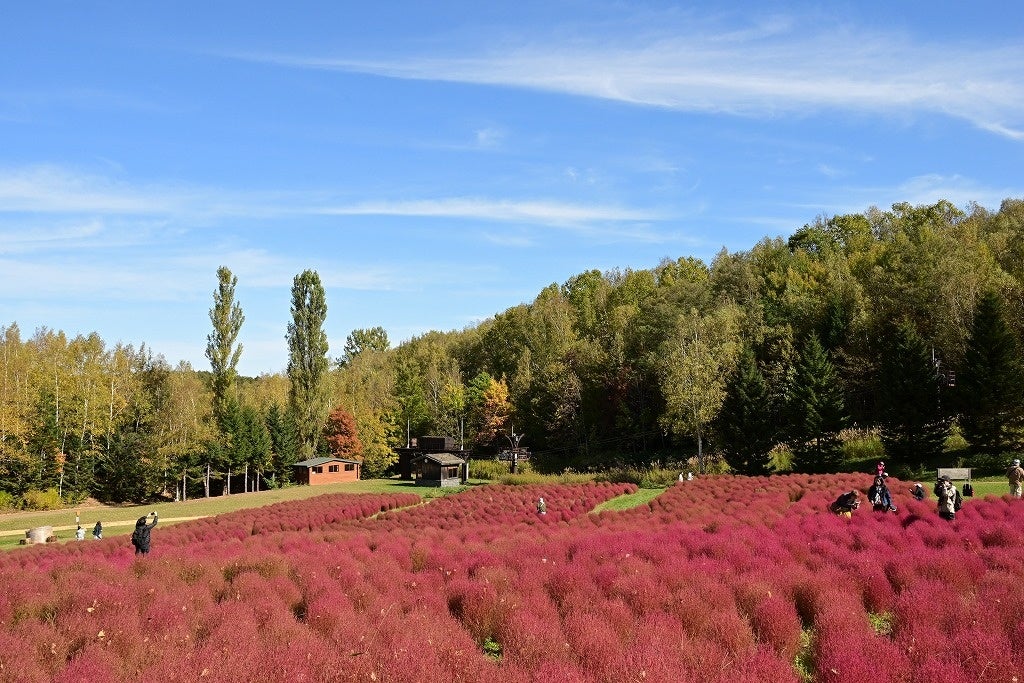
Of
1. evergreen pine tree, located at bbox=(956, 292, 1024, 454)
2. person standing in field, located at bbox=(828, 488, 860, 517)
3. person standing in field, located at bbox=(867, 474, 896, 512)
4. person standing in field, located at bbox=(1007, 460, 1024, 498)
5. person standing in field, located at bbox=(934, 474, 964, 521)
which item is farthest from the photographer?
evergreen pine tree, located at bbox=(956, 292, 1024, 454)

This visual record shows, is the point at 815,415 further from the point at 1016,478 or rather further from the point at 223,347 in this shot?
the point at 223,347

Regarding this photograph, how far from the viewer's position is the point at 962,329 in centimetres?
4491

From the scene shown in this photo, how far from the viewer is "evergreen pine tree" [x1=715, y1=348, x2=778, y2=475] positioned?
4866 centimetres

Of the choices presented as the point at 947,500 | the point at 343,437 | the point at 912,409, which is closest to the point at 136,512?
the point at 343,437

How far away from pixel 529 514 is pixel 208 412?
1748 inches

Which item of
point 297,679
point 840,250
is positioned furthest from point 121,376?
point 840,250

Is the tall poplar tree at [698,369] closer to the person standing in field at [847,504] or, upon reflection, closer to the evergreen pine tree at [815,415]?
the evergreen pine tree at [815,415]

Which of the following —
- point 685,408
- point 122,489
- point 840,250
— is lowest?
point 122,489

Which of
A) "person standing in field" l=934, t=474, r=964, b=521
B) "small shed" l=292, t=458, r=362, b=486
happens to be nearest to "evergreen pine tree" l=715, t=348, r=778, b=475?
"person standing in field" l=934, t=474, r=964, b=521

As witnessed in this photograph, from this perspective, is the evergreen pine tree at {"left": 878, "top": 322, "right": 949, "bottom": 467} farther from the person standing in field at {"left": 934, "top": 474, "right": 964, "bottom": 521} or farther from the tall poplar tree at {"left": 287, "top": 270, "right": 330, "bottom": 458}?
the tall poplar tree at {"left": 287, "top": 270, "right": 330, "bottom": 458}

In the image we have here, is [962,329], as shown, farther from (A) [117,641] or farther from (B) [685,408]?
(A) [117,641]

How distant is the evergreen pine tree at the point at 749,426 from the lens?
4866cm

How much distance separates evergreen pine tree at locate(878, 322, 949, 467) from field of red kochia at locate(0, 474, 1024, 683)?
26838mm

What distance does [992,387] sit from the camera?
37.3m
